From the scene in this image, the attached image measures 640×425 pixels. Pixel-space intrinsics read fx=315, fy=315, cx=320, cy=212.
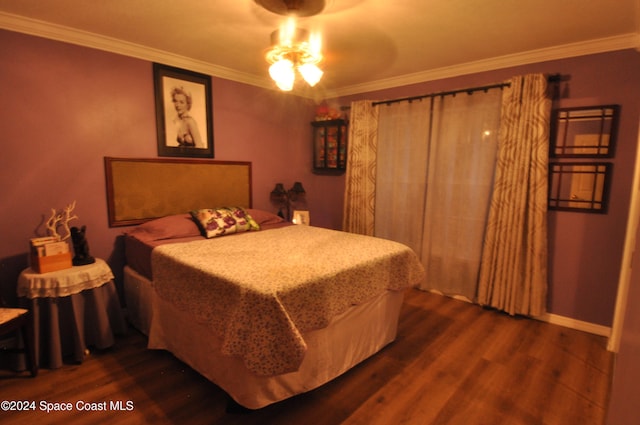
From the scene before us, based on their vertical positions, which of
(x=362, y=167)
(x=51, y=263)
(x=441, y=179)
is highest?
(x=362, y=167)

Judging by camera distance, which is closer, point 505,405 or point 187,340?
point 505,405

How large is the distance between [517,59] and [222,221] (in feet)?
10.5

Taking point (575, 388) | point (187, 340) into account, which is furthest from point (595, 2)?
point (187, 340)

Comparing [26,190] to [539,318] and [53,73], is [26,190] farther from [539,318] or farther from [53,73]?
[539,318]

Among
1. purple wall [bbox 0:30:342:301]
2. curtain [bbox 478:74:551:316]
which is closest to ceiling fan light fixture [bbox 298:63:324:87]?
purple wall [bbox 0:30:342:301]

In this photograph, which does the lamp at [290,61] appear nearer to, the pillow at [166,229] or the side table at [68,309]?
the pillow at [166,229]

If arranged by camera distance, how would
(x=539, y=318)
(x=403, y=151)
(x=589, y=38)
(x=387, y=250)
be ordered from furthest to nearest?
(x=403, y=151), (x=539, y=318), (x=589, y=38), (x=387, y=250)

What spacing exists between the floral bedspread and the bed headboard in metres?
0.81

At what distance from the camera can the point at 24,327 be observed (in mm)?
2045

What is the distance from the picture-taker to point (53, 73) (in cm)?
249

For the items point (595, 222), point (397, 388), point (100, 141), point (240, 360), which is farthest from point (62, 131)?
point (595, 222)

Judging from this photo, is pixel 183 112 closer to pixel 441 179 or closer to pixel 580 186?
pixel 441 179

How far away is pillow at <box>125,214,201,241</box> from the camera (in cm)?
276

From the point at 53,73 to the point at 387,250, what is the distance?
297 centimetres
